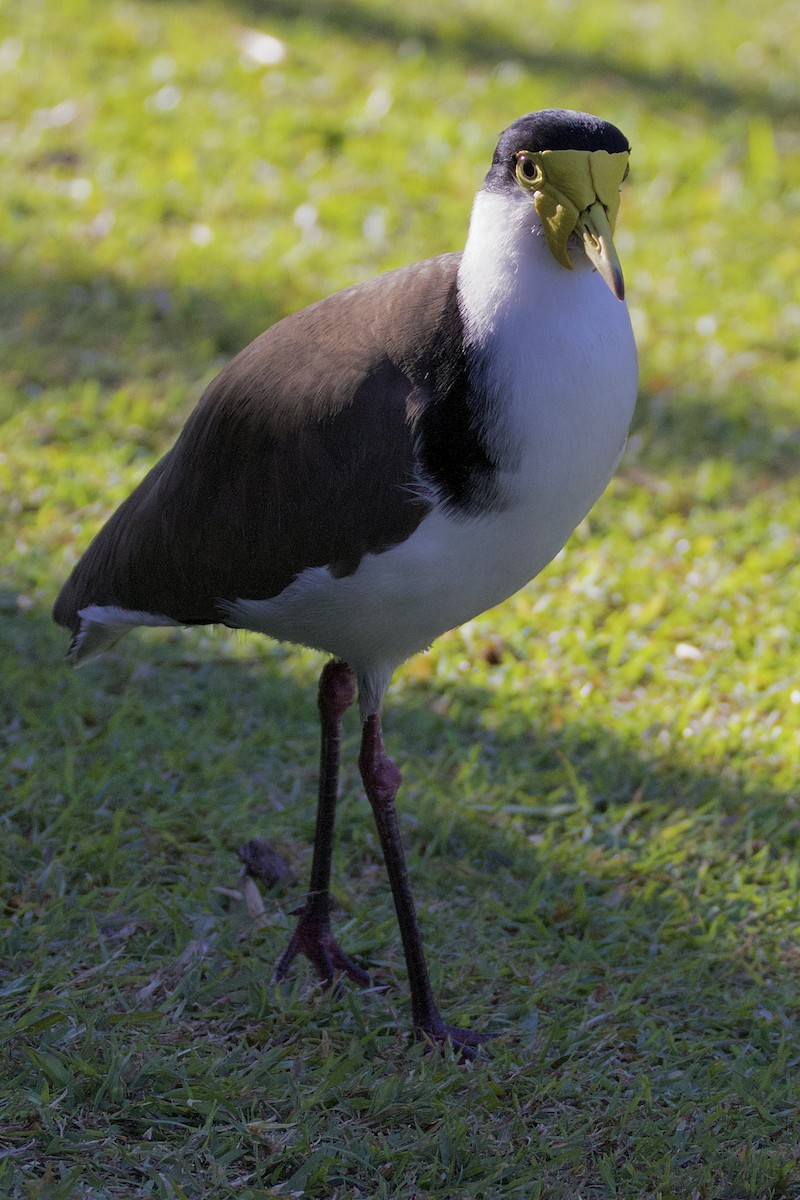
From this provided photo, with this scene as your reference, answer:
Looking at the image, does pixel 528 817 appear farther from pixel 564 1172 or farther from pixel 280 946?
pixel 564 1172

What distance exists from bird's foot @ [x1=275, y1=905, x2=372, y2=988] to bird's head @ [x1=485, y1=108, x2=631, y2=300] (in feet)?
5.17

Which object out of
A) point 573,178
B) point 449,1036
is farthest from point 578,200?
point 449,1036

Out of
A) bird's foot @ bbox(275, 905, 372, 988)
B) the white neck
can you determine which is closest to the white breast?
the white neck

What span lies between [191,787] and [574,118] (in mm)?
2030

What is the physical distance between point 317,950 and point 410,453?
1.22 metres

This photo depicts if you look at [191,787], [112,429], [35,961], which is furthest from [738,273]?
[35,961]

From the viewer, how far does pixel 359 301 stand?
116 inches

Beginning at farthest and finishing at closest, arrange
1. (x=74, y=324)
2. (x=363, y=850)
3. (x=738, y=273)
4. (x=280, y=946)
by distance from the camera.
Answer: (x=738, y=273) → (x=74, y=324) → (x=363, y=850) → (x=280, y=946)

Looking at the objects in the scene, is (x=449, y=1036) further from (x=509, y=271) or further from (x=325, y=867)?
(x=509, y=271)

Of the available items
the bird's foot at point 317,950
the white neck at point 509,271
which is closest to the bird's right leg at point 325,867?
the bird's foot at point 317,950

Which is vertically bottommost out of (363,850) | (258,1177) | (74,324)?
(258,1177)

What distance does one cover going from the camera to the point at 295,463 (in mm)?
2863

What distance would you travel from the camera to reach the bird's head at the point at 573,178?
2.54m

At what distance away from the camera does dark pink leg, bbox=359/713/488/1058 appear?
119 inches
